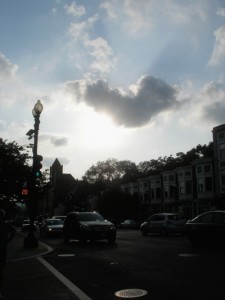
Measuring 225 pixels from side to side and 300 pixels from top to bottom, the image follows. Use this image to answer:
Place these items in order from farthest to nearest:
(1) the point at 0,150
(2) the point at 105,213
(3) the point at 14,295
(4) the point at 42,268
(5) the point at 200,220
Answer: (2) the point at 105,213, (1) the point at 0,150, (5) the point at 200,220, (4) the point at 42,268, (3) the point at 14,295

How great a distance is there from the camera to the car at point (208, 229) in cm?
1659

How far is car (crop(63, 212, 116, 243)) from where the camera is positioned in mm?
20766

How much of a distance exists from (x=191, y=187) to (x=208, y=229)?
50203 mm

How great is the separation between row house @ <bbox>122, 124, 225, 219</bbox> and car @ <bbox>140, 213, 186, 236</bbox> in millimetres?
20309

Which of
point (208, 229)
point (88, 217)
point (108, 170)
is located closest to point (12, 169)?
point (88, 217)

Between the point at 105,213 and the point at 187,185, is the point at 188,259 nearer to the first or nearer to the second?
the point at 187,185

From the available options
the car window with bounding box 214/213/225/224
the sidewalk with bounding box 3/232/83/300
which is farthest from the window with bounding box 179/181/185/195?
the sidewalk with bounding box 3/232/83/300

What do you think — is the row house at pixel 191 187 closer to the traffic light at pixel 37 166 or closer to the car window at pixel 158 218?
the car window at pixel 158 218

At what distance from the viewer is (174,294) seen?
7566 mm

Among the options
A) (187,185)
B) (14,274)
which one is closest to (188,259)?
(14,274)

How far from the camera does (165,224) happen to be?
29672 mm

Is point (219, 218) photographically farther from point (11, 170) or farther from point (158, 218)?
point (11, 170)

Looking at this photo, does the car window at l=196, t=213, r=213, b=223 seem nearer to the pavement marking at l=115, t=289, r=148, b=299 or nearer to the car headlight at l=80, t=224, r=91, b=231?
the car headlight at l=80, t=224, r=91, b=231

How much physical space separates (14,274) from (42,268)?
113 cm
